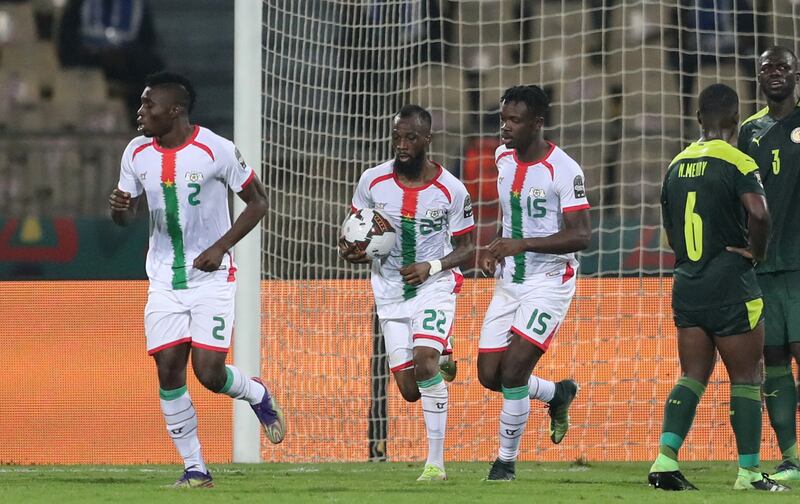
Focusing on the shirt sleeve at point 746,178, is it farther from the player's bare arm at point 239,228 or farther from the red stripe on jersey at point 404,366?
the player's bare arm at point 239,228

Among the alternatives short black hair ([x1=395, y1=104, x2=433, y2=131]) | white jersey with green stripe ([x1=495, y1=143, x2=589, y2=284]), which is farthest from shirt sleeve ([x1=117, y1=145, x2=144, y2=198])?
white jersey with green stripe ([x1=495, y1=143, x2=589, y2=284])

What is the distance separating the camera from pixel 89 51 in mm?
15227

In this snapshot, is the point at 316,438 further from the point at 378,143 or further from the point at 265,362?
the point at 378,143

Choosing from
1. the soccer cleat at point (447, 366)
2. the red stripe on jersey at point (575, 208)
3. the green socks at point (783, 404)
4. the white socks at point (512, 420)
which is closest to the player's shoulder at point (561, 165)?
the red stripe on jersey at point (575, 208)

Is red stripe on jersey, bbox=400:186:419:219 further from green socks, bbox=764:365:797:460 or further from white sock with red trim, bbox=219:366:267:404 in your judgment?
green socks, bbox=764:365:797:460

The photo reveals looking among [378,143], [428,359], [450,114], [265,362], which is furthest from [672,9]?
[428,359]

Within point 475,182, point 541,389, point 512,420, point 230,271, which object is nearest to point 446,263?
point 512,420

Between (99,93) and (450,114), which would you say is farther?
(99,93)

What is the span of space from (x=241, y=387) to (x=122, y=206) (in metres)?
1.16

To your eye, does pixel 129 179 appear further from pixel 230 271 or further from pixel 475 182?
pixel 475 182

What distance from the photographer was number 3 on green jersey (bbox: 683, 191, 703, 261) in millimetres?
7082

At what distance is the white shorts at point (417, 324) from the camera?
26.5 feet

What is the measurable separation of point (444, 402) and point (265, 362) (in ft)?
8.89

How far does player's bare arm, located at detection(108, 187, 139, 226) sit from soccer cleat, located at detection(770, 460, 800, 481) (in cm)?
355
